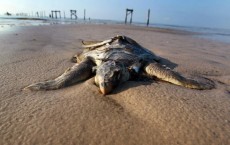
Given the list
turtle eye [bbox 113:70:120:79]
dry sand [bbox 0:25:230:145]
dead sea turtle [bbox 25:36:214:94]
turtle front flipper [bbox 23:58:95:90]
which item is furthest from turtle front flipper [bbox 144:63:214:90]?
turtle front flipper [bbox 23:58:95:90]

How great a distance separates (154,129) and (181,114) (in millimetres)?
401

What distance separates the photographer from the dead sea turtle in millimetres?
2948

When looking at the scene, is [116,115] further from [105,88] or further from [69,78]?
[69,78]

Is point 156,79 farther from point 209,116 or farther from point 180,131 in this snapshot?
point 180,131

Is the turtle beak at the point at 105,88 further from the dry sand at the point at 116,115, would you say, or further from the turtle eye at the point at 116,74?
the turtle eye at the point at 116,74

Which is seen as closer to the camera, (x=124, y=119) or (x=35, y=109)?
(x=124, y=119)

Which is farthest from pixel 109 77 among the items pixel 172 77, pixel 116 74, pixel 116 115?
pixel 172 77

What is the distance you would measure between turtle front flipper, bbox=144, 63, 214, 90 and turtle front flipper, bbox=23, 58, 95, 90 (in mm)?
1018

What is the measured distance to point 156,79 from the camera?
3.47 m

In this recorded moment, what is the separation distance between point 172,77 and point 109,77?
3.61 ft

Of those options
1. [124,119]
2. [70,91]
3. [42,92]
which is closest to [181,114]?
[124,119]

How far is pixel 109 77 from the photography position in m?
2.88

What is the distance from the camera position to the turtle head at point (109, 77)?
280cm

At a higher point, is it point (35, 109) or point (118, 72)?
point (118, 72)
